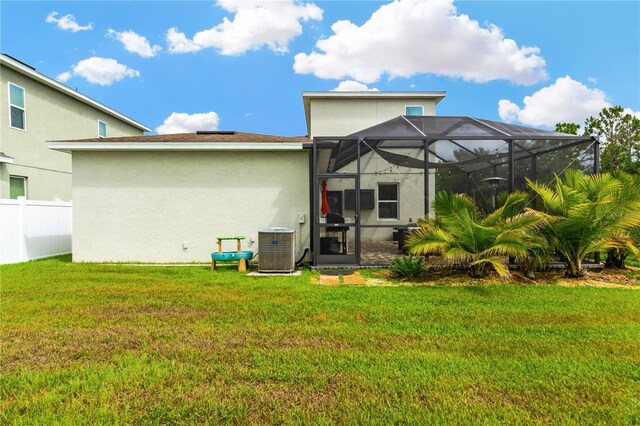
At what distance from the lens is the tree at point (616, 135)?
68.5 ft

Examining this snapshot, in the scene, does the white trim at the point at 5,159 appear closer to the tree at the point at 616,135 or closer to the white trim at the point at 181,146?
the white trim at the point at 181,146

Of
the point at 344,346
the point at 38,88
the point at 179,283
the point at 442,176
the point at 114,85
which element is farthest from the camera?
the point at 114,85

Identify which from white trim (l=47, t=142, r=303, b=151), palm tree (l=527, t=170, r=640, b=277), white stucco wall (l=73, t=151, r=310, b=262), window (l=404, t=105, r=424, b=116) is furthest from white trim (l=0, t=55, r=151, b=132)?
palm tree (l=527, t=170, r=640, b=277)

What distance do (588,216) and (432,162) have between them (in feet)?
15.4


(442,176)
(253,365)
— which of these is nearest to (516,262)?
(442,176)

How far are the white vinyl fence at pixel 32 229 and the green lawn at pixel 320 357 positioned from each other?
4530 mm

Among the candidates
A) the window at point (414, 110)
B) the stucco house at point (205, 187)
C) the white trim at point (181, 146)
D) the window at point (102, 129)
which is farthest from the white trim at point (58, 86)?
the window at point (414, 110)

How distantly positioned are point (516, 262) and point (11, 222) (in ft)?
42.0

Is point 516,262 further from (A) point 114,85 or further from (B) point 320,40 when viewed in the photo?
(A) point 114,85

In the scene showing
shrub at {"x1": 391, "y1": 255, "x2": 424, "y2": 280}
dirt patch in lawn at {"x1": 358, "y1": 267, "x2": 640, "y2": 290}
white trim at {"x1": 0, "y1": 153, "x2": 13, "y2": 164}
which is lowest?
dirt patch in lawn at {"x1": 358, "y1": 267, "x2": 640, "y2": 290}

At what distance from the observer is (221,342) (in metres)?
3.48

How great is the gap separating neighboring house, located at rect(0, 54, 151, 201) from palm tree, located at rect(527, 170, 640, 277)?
15.5 meters

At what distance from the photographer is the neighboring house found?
1120 centimetres

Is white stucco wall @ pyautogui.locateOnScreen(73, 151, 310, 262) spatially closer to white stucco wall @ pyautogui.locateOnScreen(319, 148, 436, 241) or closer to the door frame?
the door frame
